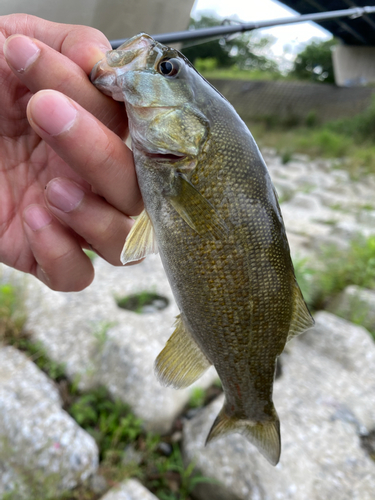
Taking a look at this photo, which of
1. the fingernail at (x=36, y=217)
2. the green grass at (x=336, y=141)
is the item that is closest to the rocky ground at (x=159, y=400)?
the fingernail at (x=36, y=217)

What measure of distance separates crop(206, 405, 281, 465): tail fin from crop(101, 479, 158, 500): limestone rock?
981 millimetres

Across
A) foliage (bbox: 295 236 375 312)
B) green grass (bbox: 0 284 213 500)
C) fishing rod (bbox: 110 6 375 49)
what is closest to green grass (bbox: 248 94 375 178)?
foliage (bbox: 295 236 375 312)

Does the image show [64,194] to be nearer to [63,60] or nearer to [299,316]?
[63,60]

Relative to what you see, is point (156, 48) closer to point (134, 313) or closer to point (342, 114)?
point (134, 313)

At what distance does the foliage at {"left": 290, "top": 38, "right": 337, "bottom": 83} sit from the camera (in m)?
40.0

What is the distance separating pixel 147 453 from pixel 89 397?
0.64 metres

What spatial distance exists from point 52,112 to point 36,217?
63 cm

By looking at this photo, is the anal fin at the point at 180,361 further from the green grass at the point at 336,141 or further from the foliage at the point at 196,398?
the green grass at the point at 336,141

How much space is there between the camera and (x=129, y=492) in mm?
2320

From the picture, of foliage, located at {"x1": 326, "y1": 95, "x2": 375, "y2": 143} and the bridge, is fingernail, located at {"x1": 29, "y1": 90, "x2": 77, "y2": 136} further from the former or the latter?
foliage, located at {"x1": 326, "y1": 95, "x2": 375, "y2": 143}

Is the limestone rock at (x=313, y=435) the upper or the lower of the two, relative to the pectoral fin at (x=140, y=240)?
lower

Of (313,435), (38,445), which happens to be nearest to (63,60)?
(38,445)

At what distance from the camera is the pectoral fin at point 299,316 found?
4.95 ft

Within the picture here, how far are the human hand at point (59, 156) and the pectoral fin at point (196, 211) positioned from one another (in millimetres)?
246
